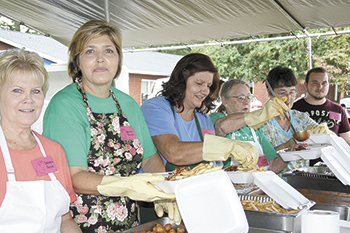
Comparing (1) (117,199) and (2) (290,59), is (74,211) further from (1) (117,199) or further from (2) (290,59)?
(2) (290,59)

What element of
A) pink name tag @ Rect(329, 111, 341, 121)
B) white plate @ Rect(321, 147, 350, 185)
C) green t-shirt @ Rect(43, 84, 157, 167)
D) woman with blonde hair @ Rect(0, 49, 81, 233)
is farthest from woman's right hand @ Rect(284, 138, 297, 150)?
woman with blonde hair @ Rect(0, 49, 81, 233)

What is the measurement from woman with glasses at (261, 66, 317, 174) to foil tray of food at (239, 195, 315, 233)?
1.32 metres

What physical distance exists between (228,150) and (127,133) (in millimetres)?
481

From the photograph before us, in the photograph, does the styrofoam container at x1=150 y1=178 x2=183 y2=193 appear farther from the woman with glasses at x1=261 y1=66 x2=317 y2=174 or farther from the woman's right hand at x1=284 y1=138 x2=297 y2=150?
the woman with glasses at x1=261 y1=66 x2=317 y2=174

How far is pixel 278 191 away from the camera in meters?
1.78

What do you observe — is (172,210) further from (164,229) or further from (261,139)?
(261,139)

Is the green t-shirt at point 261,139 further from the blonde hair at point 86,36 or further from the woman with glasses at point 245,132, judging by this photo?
the blonde hair at point 86,36

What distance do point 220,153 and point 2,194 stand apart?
3.03 ft

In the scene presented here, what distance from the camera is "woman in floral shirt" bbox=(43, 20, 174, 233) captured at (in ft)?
4.91

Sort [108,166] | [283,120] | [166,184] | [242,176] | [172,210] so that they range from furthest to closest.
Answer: [283,120] < [242,176] < [108,166] < [172,210] < [166,184]

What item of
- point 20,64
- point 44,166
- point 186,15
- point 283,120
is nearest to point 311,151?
point 283,120

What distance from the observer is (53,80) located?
24.2 ft

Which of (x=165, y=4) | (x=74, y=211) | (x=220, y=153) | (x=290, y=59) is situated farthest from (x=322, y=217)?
(x=290, y=59)

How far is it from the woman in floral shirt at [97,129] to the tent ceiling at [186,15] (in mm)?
2139
